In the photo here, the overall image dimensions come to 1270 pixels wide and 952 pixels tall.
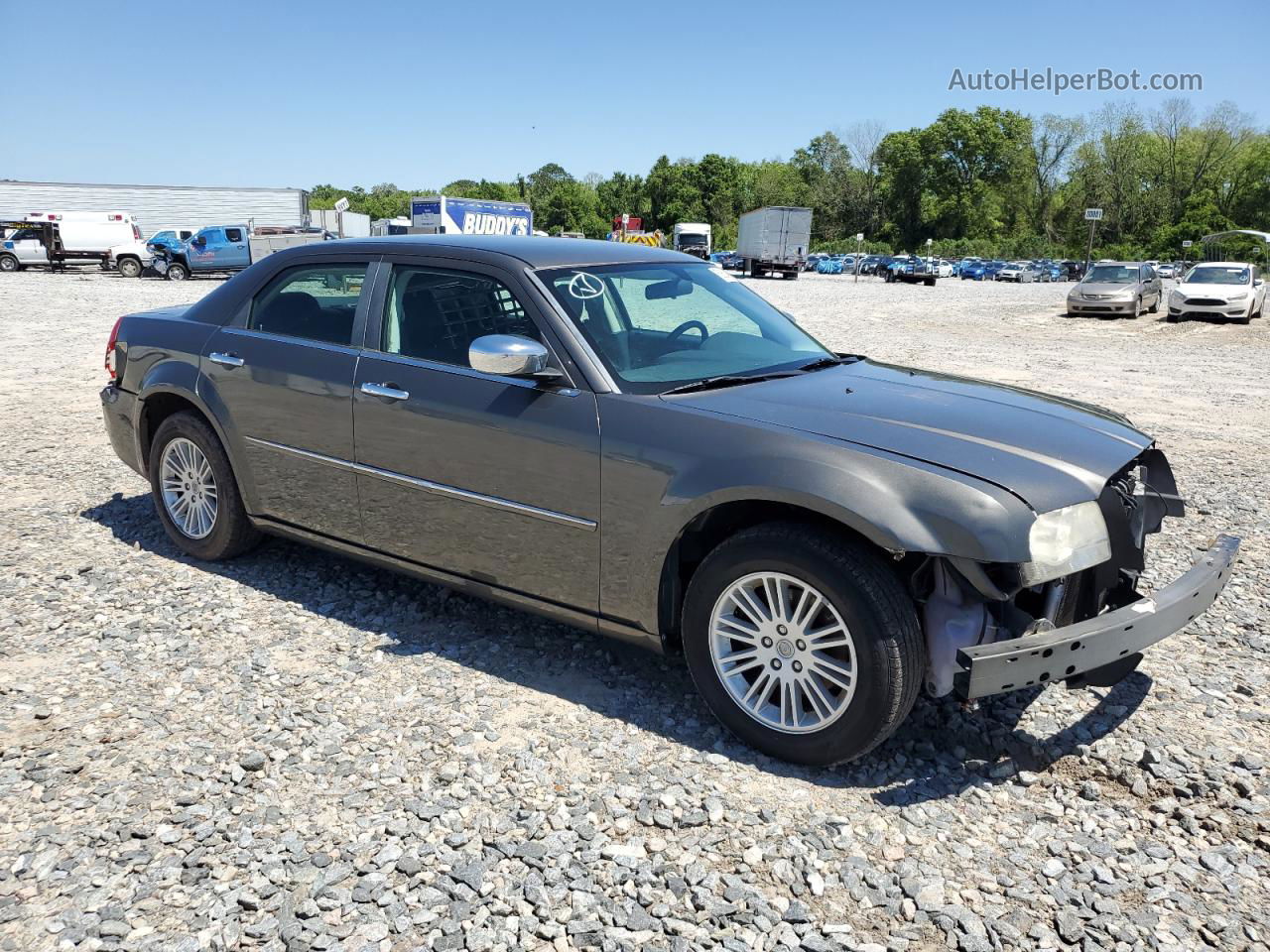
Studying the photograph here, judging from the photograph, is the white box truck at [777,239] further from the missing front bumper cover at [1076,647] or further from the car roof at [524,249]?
the missing front bumper cover at [1076,647]

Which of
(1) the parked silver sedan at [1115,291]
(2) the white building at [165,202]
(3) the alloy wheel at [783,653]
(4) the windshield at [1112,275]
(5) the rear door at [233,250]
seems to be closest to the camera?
(3) the alloy wheel at [783,653]

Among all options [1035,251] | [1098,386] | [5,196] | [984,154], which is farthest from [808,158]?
[1098,386]

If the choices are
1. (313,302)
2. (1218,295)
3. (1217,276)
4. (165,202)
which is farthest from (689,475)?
(165,202)

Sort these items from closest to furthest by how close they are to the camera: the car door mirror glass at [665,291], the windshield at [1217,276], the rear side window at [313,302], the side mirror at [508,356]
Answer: the side mirror at [508,356] < the car door mirror glass at [665,291] < the rear side window at [313,302] < the windshield at [1217,276]

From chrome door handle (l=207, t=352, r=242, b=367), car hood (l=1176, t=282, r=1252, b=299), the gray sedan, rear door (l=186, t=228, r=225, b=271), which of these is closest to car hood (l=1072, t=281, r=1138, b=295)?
car hood (l=1176, t=282, r=1252, b=299)

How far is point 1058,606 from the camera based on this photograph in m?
3.25

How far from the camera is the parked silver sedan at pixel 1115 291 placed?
84.6ft

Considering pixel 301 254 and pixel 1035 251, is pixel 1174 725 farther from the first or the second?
pixel 1035 251

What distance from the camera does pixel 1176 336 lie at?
21.6 metres

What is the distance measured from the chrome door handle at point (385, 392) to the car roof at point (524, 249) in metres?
0.63

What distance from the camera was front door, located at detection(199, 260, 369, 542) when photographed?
14.5ft

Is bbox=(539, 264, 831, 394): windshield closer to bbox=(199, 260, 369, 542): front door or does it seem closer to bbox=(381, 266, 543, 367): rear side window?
bbox=(381, 266, 543, 367): rear side window

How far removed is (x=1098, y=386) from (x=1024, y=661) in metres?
11.3

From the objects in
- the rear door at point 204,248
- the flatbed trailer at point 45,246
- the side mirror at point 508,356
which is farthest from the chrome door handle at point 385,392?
the flatbed trailer at point 45,246
